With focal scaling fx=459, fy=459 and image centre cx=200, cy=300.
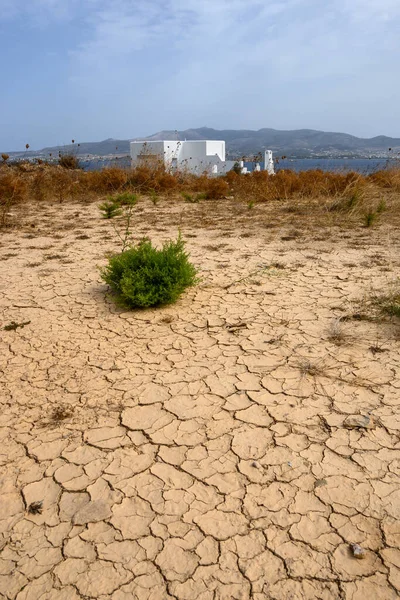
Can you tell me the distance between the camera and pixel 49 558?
5.06ft

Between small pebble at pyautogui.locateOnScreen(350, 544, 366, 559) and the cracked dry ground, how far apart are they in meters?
0.02

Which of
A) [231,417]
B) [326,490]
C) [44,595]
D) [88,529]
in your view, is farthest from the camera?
[231,417]

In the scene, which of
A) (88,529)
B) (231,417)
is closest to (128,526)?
(88,529)

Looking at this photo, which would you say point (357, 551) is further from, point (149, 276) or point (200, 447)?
point (149, 276)

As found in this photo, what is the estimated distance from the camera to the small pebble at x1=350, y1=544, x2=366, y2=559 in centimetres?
149

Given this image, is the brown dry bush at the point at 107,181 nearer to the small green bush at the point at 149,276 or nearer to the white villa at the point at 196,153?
the white villa at the point at 196,153

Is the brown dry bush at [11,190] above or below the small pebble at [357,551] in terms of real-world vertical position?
above

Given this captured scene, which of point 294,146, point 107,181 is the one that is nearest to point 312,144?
point 294,146

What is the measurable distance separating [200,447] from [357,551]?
77 cm

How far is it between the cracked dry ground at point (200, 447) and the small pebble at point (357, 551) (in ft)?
0.07

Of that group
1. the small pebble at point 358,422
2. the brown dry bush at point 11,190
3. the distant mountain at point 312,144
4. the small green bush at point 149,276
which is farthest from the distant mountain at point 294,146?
the small pebble at point 358,422

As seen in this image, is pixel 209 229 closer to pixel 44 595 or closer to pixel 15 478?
pixel 15 478

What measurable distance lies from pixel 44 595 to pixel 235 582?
1.95 feet

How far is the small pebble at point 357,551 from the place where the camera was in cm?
149
